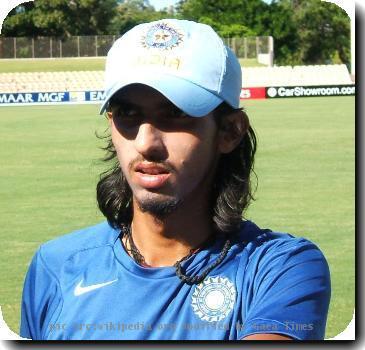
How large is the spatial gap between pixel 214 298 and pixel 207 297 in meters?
0.01

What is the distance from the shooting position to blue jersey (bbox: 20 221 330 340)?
70.2 inches

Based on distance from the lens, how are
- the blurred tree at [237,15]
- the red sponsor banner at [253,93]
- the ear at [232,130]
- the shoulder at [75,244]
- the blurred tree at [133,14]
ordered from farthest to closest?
1. the red sponsor banner at [253,93]
2. the blurred tree at [237,15]
3. the blurred tree at [133,14]
4. the shoulder at [75,244]
5. the ear at [232,130]

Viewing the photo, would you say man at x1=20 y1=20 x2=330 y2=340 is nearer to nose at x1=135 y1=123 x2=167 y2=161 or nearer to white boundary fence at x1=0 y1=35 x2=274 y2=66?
nose at x1=135 y1=123 x2=167 y2=161

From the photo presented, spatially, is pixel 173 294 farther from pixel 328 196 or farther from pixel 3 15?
pixel 328 196

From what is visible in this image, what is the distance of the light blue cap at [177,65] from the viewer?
1.74 meters

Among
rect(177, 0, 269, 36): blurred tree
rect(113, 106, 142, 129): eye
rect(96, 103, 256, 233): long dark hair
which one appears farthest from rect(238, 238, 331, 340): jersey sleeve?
rect(177, 0, 269, 36): blurred tree

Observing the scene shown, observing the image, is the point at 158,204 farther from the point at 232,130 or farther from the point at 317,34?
the point at 317,34

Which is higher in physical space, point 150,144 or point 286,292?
point 150,144

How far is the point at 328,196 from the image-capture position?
1052 cm

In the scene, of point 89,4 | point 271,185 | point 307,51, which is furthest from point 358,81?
point 271,185

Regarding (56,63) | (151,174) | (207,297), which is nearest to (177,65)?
(151,174)

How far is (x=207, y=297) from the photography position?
5.87 feet

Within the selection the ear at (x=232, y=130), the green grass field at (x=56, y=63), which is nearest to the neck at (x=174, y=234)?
the ear at (x=232, y=130)

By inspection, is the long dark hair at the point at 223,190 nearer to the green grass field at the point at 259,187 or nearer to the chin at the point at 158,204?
the chin at the point at 158,204
